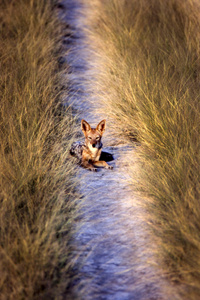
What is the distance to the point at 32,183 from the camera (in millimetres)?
3686

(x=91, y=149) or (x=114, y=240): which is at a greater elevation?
(x=91, y=149)

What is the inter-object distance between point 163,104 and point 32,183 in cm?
186

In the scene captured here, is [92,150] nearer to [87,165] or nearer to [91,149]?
[91,149]

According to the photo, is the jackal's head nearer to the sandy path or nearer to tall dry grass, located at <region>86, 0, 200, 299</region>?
the sandy path

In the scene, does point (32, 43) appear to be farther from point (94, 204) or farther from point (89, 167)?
point (94, 204)

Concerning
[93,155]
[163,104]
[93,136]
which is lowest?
[93,155]

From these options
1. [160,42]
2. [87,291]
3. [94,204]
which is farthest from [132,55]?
[87,291]

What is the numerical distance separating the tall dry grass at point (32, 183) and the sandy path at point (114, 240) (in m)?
0.15

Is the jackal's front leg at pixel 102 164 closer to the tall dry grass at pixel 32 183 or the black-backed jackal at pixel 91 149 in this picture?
the black-backed jackal at pixel 91 149

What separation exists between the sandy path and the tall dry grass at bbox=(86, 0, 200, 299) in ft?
0.52

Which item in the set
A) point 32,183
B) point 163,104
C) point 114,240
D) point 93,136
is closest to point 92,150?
point 93,136

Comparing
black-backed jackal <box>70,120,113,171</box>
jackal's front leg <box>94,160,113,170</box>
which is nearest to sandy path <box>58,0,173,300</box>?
jackal's front leg <box>94,160,113,170</box>

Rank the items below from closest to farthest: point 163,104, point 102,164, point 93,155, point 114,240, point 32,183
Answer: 1. point 114,240
2. point 32,183
3. point 163,104
4. point 102,164
5. point 93,155

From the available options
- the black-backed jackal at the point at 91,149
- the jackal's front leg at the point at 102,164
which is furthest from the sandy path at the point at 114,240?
the black-backed jackal at the point at 91,149
